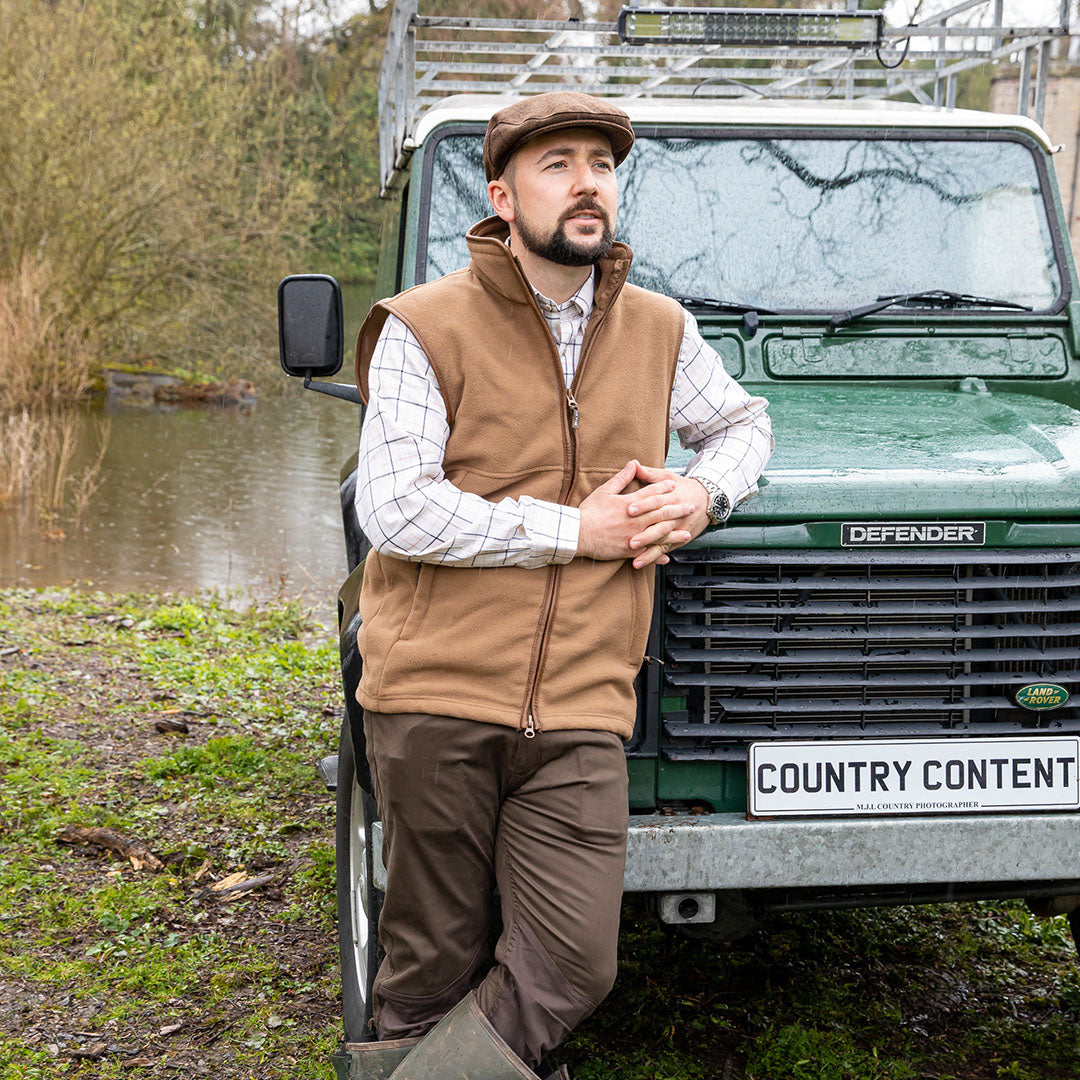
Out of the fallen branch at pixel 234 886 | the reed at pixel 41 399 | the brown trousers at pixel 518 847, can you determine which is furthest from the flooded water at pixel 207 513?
the brown trousers at pixel 518 847

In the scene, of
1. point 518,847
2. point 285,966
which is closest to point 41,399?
point 285,966

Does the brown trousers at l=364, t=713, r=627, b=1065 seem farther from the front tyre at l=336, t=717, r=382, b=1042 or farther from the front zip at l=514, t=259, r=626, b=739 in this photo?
the front tyre at l=336, t=717, r=382, b=1042

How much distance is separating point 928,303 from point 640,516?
1.86 meters

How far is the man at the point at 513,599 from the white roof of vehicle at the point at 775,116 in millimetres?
1488

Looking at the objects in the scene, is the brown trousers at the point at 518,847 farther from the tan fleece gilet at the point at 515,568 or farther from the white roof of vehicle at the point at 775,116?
the white roof of vehicle at the point at 775,116

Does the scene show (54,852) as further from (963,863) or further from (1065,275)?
(1065,275)

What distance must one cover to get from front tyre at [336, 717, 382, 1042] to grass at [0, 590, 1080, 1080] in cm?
21

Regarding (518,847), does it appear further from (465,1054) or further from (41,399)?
(41,399)

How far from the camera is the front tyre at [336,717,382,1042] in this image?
10.3 feet

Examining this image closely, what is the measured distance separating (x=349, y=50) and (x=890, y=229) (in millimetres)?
25983

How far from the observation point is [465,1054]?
2.47 metres

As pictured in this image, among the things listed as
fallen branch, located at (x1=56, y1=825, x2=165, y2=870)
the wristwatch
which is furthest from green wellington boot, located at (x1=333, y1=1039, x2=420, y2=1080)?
fallen branch, located at (x1=56, y1=825, x2=165, y2=870)

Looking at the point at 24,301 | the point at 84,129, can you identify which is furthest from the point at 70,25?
the point at 24,301

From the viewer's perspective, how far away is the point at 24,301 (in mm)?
16203
